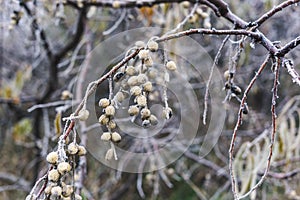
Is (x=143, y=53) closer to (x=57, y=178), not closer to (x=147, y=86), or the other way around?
(x=147, y=86)

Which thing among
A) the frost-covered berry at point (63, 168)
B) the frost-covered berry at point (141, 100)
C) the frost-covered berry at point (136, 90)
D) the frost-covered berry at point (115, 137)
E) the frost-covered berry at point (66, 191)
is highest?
the frost-covered berry at point (136, 90)

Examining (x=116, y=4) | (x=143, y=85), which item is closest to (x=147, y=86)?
(x=143, y=85)

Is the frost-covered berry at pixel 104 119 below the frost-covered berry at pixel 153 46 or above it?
below

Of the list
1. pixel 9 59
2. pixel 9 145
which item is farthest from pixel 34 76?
pixel 9 145

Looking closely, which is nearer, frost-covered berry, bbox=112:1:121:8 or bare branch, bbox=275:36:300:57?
bare branch, bbox=275:36:300:57

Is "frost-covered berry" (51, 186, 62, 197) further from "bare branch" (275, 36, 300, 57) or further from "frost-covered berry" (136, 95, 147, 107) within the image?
"bare branch" (275, 36, 300, 57)

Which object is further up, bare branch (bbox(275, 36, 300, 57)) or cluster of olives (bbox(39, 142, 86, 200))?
bare branch (bbox(275, 36, 300, 57))

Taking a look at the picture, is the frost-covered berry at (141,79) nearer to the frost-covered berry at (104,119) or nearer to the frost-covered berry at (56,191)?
the frost-covered berry at (104,119)

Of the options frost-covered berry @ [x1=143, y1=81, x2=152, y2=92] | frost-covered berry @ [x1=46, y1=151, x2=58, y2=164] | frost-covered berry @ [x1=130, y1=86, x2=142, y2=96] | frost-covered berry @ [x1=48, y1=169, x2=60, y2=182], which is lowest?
frost-covered berry @ [x1=48, y1=169, x2=60, y2=182]

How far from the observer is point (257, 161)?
113 cm

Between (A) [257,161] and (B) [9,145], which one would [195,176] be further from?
(A) [257,161]

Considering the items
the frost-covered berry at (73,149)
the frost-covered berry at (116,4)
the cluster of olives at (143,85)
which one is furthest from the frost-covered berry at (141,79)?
the frost-covered berry at (116,4)

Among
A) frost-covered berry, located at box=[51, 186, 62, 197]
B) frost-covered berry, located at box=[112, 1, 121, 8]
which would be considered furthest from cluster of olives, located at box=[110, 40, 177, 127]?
frost-covered berry, located at box=[112, 1, 121, 8]

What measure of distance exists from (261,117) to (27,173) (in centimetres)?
116
